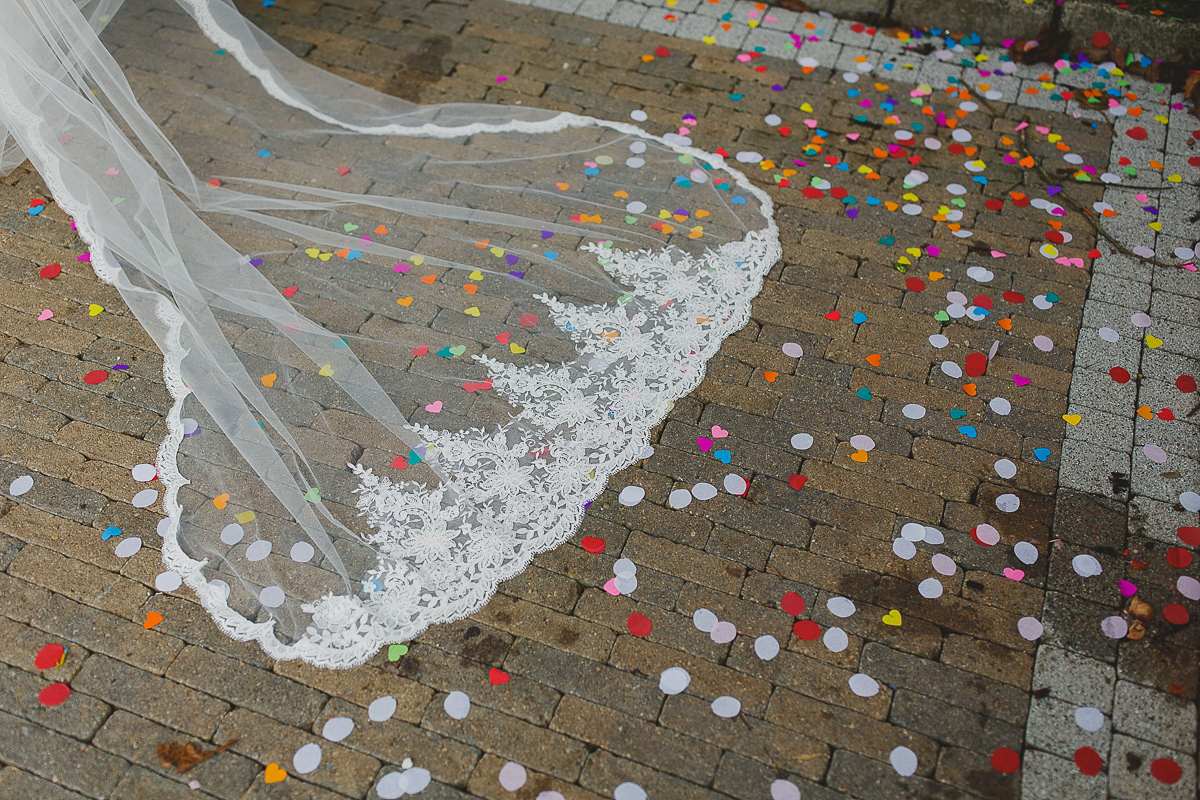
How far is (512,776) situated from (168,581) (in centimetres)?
117

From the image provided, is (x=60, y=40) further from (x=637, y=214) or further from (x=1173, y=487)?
(x=1173, y=487)

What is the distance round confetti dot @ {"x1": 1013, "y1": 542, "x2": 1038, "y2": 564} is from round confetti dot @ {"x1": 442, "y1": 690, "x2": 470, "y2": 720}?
168 centimetres

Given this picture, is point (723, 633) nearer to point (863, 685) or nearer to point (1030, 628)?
point (863, 685)

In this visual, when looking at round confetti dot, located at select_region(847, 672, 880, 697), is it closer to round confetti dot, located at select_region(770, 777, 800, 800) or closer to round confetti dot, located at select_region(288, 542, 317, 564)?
round confetti dot, located at select_region(770, 777, 800, 800)

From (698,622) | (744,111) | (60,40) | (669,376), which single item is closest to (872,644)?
(698,622)

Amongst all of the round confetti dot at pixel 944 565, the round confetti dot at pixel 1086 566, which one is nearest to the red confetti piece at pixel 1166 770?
the round confetti dot at pixel 1086 566

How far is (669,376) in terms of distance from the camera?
312 cm

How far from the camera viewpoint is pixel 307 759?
7.64ft

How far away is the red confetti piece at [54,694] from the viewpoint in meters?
2.43

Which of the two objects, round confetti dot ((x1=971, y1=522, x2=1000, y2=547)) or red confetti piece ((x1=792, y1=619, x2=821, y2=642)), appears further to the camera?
round confetti dot ((x1=971, y1=522, x2=1000, y2=547))

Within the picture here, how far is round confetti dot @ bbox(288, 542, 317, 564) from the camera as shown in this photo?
104 inches

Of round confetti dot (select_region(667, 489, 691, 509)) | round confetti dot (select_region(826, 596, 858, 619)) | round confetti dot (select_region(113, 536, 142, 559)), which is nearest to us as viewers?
round confetti dot (select_region(826, 596, 858, 619))

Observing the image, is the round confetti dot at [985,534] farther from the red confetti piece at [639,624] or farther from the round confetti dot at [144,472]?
the round confetti dot at [144,472]

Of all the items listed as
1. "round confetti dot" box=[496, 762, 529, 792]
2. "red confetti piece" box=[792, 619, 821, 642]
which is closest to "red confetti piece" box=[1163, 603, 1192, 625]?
"red confetti piece" box=[792, 619, 821, 642]
